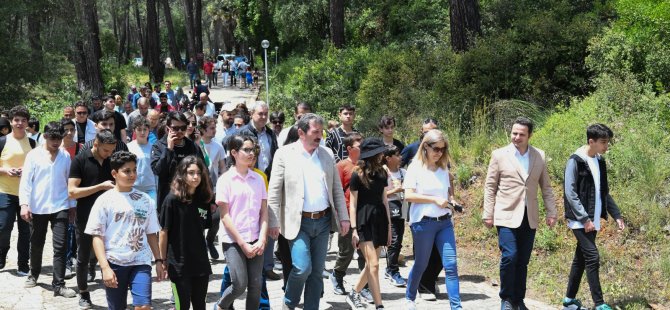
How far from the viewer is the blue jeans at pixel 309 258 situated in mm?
6586

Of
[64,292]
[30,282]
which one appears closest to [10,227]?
[30,282]

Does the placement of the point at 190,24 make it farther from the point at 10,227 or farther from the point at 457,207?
the point at 457,207

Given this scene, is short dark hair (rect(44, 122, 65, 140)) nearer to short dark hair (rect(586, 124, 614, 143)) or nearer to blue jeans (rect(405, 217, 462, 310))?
blue jeans (rect(405, 217, 462, 310))

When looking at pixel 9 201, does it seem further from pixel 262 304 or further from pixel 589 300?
pixel 589 300

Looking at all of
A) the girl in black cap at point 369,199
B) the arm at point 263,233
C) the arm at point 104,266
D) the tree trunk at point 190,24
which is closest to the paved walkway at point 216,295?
the girl in black cap at point 369,199

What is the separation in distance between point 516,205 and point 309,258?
2.22m

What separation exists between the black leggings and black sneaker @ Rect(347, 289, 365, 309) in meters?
1.95

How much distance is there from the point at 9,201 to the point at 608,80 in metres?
9.01

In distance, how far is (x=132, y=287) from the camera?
5953mm

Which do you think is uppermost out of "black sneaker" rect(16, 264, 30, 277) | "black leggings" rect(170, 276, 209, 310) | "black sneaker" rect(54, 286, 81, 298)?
"black leggings" rect(170, 276, 209, 310)

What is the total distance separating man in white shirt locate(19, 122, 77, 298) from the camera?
325 inches

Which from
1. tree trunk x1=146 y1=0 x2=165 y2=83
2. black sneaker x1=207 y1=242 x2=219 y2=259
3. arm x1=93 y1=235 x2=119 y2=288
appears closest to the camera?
arm x1=93 y1=235 x2=119 y2=288

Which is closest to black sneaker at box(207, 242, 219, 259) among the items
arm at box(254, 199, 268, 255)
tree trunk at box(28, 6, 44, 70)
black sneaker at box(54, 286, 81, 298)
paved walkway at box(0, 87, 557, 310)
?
paved walkway at box(0, 87, 557, 310)

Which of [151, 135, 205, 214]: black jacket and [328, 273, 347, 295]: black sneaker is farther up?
[151, 135, 205, 214]: black jacket
